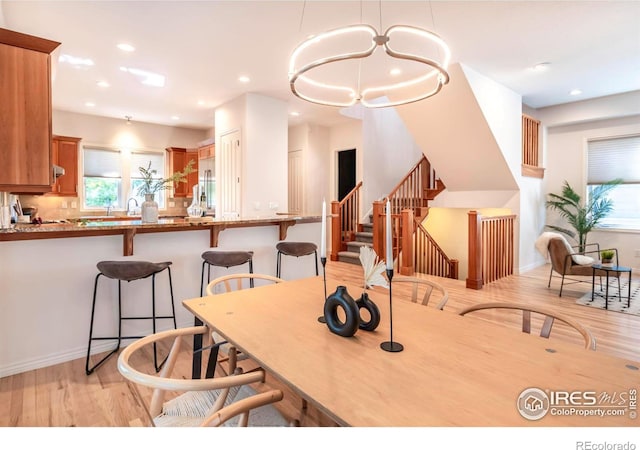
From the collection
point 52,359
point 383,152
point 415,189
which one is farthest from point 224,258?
point 383,152

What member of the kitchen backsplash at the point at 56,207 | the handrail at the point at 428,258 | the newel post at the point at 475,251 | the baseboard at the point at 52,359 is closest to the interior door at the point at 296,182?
the handrail at the point at 428,258

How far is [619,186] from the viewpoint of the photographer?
20.2 ft

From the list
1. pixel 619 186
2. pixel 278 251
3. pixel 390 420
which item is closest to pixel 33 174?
pixel 278 251

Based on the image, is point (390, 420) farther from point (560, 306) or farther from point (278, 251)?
point (560, 306)

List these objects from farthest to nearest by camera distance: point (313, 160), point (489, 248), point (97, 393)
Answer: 1. point (313, 160)
2. point (489, 248)
3. point (97, 393)

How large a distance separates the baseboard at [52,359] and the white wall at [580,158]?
7442mm

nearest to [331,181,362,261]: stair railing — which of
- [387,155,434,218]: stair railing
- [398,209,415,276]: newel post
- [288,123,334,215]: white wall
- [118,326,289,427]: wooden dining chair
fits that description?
[288,123,334,215]: white wall

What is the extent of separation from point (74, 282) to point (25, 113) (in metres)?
1.29

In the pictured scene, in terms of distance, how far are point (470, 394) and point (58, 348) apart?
9.92ft

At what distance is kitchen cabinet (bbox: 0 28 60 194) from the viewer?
2.51m

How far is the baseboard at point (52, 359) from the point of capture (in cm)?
256

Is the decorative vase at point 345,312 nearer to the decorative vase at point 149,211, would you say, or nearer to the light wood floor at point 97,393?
the light wood floor at point 97,393

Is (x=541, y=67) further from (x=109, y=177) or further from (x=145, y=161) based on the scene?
(x=109, y=177)

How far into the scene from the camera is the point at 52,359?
272cm
